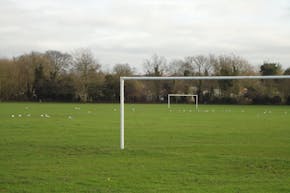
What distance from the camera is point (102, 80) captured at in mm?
72188

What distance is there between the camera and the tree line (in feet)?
212

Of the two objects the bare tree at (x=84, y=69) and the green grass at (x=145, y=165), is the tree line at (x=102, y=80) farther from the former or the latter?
the green grass at (x=145, y=165)

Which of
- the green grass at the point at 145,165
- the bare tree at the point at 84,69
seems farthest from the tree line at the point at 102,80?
the green grass at the point at 145,165

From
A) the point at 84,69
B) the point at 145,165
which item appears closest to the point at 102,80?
the point at 84,69

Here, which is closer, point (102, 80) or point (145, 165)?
point (145, 165)

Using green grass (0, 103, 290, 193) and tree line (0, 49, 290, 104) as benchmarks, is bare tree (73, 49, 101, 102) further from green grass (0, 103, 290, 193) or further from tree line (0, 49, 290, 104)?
green grass (0, 103, 290, 193)

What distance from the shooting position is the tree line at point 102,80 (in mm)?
64625

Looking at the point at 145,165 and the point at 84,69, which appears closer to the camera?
the point at 145,165

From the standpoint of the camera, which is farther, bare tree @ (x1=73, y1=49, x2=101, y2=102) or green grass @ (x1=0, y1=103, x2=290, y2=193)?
bare tree @ (x1=73, y1=49, x2=101, y2=102)

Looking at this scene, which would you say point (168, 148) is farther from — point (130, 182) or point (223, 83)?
point (223, 83)

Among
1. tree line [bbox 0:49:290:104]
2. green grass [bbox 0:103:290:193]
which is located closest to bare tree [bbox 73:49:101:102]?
tree line [bbox 0:49:290:104]

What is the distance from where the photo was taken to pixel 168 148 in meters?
13.3

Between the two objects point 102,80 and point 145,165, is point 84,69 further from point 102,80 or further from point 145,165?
point 145,165

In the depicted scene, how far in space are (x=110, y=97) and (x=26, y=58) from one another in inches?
815
